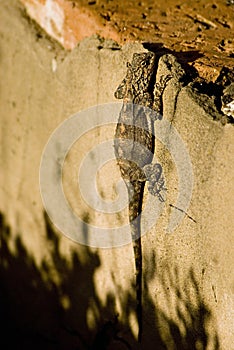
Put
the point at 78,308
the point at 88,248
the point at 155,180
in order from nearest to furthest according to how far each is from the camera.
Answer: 1. the point at 155,180
2. the point at 88,248
3. the point at 78,308

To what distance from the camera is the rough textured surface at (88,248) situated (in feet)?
12.0

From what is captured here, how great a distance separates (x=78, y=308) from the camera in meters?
5.40

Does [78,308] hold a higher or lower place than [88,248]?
lower

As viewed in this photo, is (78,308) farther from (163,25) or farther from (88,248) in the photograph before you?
(163,25)

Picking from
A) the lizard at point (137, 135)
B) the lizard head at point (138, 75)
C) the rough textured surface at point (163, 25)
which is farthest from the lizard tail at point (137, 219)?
the rough textured surface at point (163, 25)

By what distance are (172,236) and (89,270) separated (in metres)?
1.34

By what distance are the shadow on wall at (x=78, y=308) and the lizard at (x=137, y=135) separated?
1.13 feet

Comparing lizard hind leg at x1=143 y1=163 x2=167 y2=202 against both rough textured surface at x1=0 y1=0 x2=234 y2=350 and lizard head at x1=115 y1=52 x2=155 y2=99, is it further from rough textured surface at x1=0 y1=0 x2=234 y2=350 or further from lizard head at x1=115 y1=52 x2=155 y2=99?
lizard head at x1=115 y1=52 x2=155 y2=99

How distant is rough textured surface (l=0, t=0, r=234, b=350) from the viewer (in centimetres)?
365

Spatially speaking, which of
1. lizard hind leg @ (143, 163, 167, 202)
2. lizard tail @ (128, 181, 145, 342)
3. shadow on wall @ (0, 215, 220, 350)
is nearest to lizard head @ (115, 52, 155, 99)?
lizard hind leg @ (143, 163, 167, 202)

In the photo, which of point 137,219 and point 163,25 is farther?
point 163,25

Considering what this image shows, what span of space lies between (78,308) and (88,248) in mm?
725

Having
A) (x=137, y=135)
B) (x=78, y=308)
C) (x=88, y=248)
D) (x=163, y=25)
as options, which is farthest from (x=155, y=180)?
(x=78, y=308)

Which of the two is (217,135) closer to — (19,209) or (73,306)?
(73,306)
